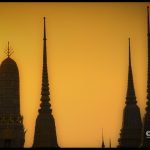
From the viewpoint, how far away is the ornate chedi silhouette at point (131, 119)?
128875mm

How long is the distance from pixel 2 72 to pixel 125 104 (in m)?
19.1

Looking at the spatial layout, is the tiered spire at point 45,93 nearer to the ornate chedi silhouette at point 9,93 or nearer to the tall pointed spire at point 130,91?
the ornate chedi silhouette at point 9,93

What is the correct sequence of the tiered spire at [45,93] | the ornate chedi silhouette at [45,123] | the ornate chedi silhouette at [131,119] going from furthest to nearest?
the ornate chedi silhouette at [131,119] → the tiered spire at [45,93] → the ornate chedi silhouette at [45,123]

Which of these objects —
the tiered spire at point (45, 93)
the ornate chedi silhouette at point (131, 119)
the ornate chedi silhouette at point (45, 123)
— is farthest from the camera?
the ornate chedi silhouette at point (131, 119)

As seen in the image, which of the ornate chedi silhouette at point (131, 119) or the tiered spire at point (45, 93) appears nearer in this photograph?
the tiered spire at point (45, 93)

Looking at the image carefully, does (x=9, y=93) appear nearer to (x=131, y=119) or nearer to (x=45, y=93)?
(x=45, y=93)

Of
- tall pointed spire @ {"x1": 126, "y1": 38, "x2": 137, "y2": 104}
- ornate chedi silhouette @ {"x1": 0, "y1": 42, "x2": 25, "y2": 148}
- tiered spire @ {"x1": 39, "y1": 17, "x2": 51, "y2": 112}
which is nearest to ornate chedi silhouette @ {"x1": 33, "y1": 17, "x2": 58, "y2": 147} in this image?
tiered spire @ {"x1": 39, "y1": 17, "x2": 51, "y2": 112}

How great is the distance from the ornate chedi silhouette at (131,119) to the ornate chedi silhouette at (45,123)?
11.6m

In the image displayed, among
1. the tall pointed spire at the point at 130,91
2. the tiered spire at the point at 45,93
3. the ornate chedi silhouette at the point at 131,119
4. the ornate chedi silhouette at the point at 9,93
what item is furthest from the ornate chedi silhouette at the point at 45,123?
the tall pointed spire at the point at 130,91

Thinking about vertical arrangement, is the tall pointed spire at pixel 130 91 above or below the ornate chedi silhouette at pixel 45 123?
above

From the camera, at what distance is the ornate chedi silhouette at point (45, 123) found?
395ft

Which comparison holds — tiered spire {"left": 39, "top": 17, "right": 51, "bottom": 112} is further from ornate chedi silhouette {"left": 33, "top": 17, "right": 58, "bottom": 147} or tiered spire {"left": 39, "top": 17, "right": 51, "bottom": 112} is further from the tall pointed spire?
the tall pointed spire

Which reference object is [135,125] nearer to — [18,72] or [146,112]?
[146,112]

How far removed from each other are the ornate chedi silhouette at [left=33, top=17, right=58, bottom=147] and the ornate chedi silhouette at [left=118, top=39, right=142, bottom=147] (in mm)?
11563
